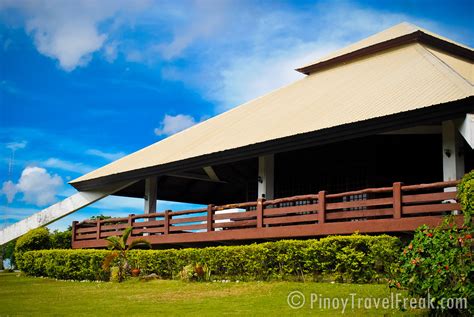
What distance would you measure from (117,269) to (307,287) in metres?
8.50

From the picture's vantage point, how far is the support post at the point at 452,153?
18.6 metres

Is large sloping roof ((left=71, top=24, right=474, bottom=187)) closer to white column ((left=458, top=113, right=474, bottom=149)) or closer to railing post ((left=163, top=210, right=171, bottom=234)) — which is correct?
white column ((left=458, top=113, right=474, bottom=149))

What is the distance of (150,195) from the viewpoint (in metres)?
29.2

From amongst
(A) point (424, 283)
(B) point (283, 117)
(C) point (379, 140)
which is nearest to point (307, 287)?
(A) point (424, 283)

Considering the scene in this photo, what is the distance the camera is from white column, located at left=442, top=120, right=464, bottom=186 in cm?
1861

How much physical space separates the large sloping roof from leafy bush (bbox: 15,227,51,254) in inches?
108

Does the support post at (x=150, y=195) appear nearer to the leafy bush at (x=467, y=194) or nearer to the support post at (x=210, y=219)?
the support post at (x=210, y=219)

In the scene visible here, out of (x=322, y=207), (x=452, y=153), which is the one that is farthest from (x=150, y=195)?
(x=452, y=153)

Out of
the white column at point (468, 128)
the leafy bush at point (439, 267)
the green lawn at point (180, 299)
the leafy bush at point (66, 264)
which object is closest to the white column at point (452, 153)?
the white column at point (468, 128)

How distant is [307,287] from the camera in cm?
1623

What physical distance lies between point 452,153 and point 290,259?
532 cm

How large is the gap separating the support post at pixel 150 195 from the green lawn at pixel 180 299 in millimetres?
8194

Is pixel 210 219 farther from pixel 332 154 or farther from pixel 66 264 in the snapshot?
pixel 66 264

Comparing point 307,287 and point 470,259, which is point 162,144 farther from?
point 470,259
